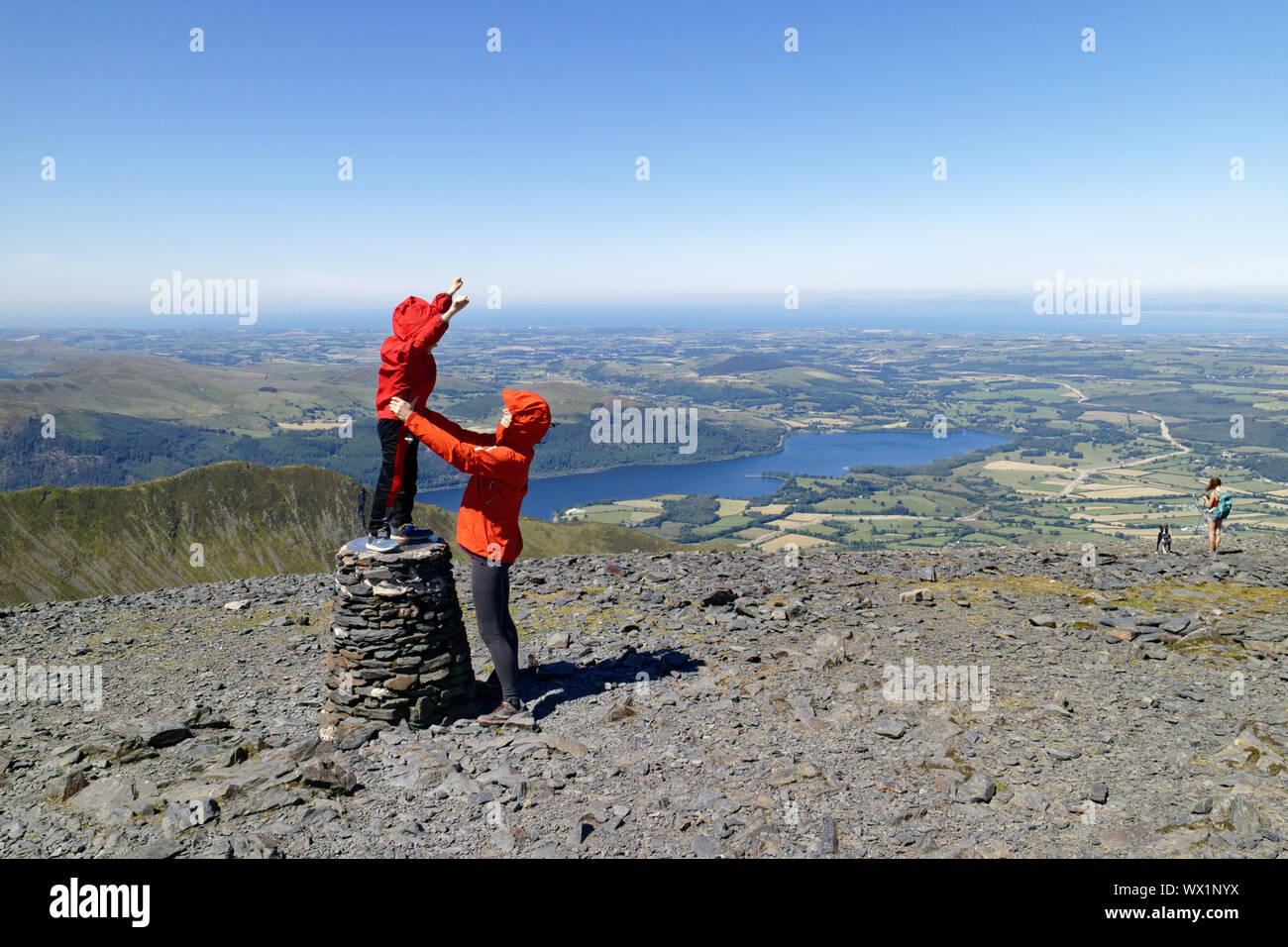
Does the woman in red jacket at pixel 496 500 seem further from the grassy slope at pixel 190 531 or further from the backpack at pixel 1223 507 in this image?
the grassy slope at pixel 190 531

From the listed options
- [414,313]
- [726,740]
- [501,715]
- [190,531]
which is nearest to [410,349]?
[414,313]

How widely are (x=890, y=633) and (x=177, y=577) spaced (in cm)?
7801

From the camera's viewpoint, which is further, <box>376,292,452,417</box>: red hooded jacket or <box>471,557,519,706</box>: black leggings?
<box>471,557,519,706</box>: black leggings

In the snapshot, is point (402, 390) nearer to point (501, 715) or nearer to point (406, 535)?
point (406, 535)

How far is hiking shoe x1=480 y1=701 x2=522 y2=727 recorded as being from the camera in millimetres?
9523

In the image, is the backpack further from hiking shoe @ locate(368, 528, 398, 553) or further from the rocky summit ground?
hiking shoe @ locate(368, 528, 398, 553)

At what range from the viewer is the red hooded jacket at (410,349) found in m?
8.89

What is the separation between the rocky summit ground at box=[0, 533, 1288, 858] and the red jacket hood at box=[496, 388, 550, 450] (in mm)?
3989

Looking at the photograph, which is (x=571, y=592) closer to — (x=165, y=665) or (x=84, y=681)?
(x=165, y=665)

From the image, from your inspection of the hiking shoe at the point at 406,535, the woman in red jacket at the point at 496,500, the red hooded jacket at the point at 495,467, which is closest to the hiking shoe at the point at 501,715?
the woman in red jacket at the point at 496,500

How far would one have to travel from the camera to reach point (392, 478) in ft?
30.6

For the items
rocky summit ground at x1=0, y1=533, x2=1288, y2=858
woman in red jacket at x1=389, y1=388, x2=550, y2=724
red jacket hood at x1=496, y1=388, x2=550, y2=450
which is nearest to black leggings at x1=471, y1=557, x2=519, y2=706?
woman in red jacket at x1=389, y1=388, x2=550, y2=724

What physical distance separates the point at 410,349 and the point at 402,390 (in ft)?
1.96
